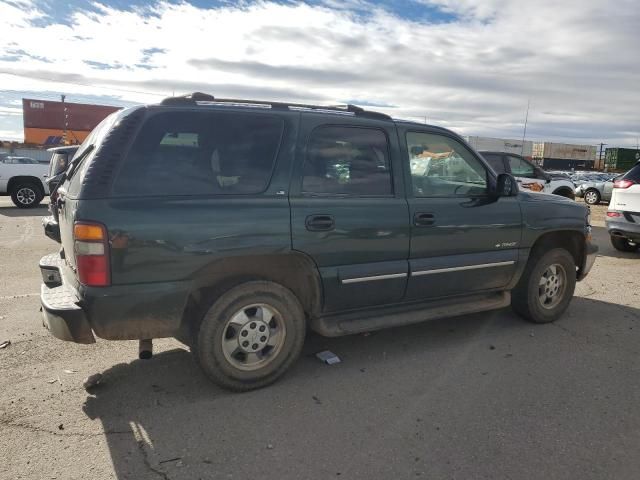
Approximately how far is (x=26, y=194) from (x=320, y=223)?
558 inches

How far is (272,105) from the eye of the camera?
3713mm

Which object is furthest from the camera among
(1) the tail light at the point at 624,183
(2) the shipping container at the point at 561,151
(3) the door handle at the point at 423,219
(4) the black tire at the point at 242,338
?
(2) the shipping container at the point at 561,151

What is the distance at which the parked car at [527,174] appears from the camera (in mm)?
12102

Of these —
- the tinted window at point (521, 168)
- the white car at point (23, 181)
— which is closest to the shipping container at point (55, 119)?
the white car at point (23, 181)

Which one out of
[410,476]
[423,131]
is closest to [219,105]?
[423,131]

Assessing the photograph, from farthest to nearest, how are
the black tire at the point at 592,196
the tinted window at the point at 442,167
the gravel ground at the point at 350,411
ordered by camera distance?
1. the black tire at the point at 592,196
2. the tinted window at the point at 442,167
3. the gravel ground at the point at 350,411

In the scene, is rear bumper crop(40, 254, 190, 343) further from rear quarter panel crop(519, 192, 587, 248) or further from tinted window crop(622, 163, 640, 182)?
tinted window crop(622, 163, 640, 182)

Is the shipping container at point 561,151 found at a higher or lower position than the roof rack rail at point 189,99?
higher

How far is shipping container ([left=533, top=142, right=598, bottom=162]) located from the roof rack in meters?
67.9

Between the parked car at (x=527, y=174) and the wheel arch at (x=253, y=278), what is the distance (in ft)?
30.8

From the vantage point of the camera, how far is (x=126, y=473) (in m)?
2.66

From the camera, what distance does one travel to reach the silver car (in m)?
21.4

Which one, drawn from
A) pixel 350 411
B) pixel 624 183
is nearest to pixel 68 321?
pixel 350 411

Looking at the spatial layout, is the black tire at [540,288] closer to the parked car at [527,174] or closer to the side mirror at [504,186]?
the side mirror at [504,186]
